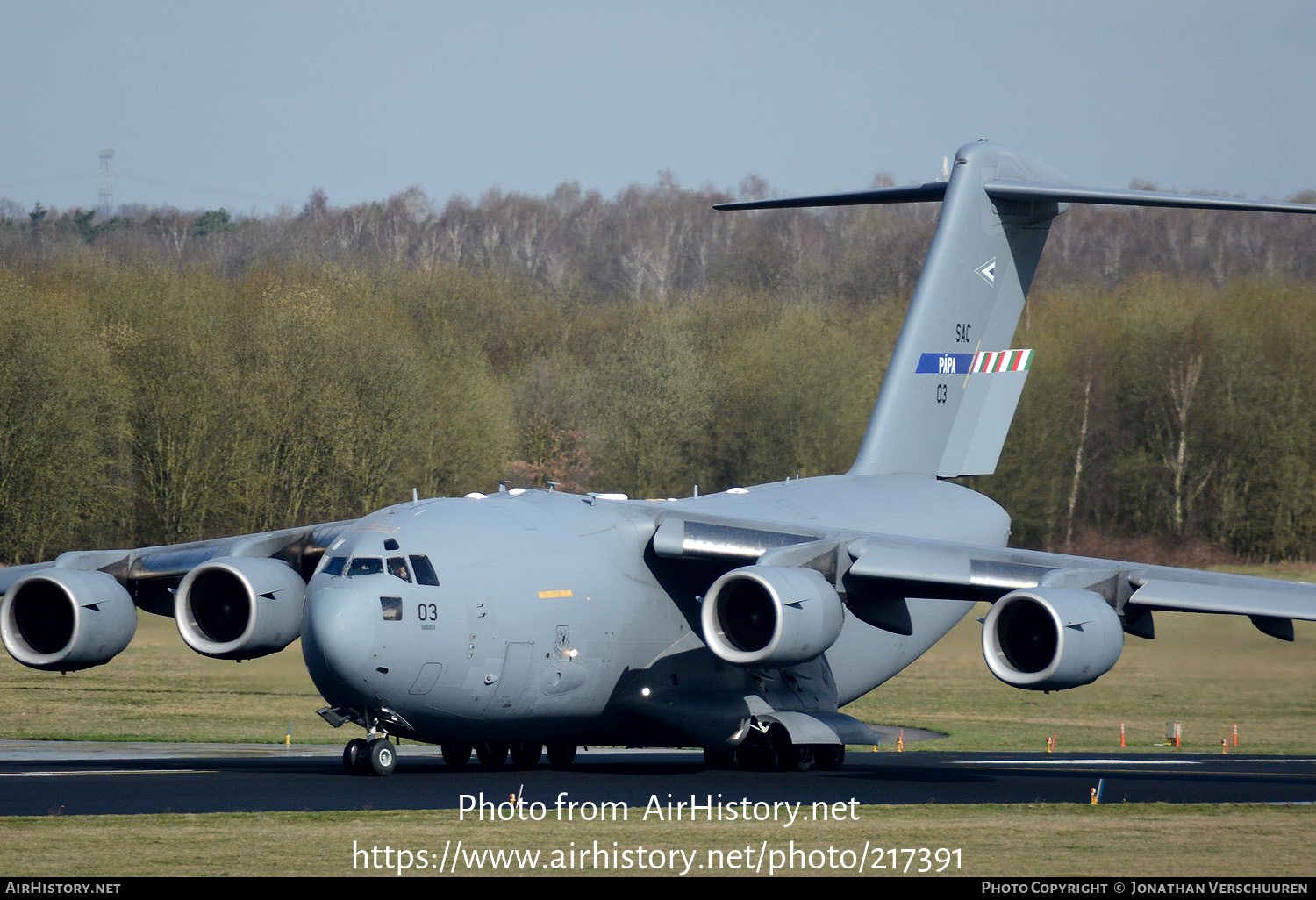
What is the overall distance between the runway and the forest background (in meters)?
22.7

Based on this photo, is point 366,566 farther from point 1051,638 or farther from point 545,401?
point 545,401

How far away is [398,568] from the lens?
583 inches

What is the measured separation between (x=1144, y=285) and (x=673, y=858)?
43944 mm

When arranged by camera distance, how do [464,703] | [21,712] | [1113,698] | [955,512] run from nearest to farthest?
[464,703] → [955,512] → [21,712] → [1113,698]

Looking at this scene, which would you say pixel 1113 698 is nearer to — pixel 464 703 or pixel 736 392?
pixel 464 703

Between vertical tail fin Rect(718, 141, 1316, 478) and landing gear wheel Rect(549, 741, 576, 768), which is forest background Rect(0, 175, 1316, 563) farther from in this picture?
landing gear wheel Rect(549, 741, 576, 768)

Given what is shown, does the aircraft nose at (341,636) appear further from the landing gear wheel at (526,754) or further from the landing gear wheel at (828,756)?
the landing gear wheel at (828,756)

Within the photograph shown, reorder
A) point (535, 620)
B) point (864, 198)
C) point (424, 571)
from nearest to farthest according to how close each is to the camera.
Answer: point (424, 571), point (535, 620), point (864, 198)

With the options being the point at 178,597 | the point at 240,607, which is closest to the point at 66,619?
the point at 178,597

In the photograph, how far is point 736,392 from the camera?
51375 mm

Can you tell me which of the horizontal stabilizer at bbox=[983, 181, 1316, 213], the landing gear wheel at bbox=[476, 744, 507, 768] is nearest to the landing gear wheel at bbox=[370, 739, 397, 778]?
the landing gear wheel at bbox=[476, 744, 507, 768]

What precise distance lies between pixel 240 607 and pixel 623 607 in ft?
13.1

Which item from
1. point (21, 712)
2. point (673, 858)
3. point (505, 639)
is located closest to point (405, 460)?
point (21, 712)

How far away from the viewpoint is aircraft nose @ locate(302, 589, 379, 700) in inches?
562
